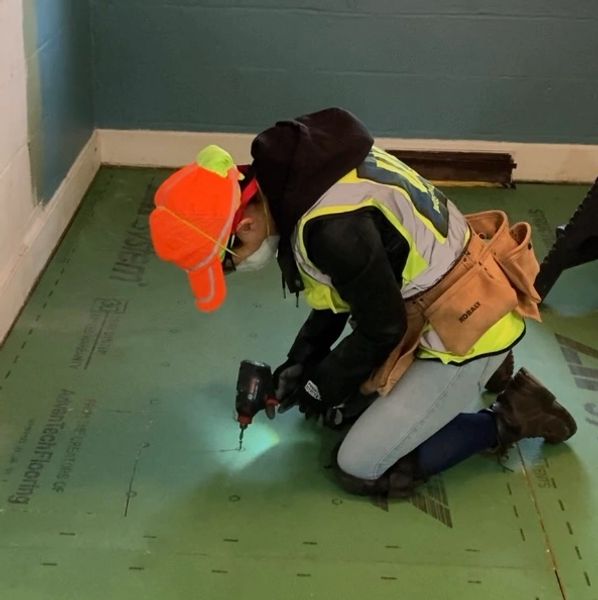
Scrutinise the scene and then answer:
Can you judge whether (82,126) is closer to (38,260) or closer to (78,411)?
(38,260)

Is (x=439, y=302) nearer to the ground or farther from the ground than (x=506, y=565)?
farther from the ground

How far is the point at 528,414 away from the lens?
6.22 feet

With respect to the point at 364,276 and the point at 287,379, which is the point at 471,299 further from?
the point at 287,379

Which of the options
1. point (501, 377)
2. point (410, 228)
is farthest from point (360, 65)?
point (410, 228)

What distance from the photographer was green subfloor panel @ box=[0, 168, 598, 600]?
1588 mm

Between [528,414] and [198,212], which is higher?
[198,212]

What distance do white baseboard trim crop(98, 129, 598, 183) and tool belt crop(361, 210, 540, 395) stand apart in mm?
1446

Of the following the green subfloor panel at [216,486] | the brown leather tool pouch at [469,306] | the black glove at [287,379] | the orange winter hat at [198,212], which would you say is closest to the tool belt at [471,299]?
the brown leather tool pouch at [469,306]

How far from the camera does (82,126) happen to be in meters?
2.91

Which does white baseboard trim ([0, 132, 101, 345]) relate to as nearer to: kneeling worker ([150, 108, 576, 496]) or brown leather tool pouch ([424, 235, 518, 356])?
kneeling worker ([150, 108, 576, 496])

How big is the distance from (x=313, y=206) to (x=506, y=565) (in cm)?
80

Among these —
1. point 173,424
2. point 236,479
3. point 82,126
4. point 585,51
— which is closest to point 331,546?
point 236,479

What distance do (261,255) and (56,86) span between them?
1.31 metres

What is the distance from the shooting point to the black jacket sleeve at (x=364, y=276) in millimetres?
1509
